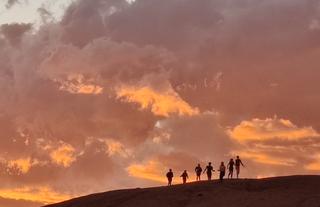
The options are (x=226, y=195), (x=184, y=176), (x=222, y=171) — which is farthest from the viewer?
(x=184, y=176)

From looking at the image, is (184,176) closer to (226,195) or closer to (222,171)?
(222,171)

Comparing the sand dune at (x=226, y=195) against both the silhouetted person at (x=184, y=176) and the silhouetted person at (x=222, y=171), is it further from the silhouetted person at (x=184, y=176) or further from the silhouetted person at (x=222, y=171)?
the silhouetted person at (x=184, y=176)

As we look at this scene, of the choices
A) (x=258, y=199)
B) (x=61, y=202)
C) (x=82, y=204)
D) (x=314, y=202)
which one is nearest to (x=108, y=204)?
(x=82, y=204)

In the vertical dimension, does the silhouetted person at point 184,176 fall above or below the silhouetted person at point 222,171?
above

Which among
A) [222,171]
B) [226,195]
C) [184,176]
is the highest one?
[184,176]

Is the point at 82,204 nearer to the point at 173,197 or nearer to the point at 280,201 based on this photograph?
the point at 173,197

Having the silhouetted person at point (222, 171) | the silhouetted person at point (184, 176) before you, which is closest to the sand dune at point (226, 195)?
the silhouetted person at point (222, 171)

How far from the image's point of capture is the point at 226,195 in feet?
170

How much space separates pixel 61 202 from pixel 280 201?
20.1 metres

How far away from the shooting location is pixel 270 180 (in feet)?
181

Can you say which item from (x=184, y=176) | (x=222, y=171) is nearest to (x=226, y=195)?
(x=222, y=171)

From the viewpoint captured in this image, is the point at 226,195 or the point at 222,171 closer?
the point at 226,195

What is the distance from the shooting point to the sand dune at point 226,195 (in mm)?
49594

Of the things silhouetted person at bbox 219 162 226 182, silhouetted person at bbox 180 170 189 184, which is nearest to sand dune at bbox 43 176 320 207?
silhouetted person at bbox 219 162 226 182
